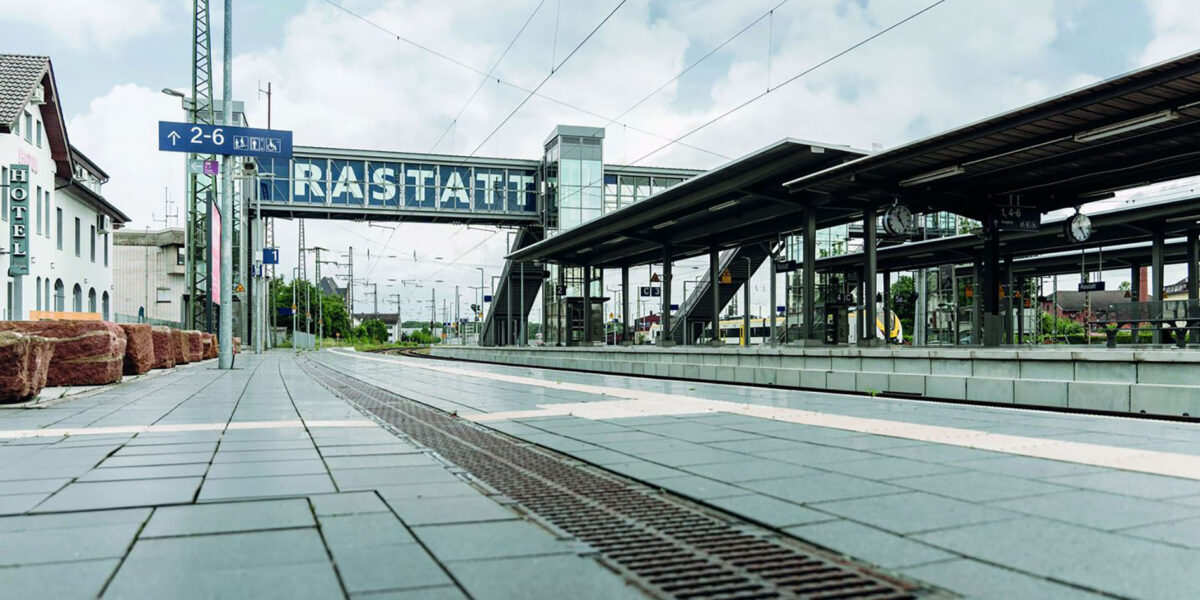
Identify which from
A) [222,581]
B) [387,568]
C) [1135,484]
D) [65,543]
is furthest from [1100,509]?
[65,543]

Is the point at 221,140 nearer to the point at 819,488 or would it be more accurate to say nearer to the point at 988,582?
the point at 819,488

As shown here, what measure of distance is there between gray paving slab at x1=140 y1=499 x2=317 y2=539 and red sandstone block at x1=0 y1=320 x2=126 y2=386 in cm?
1170

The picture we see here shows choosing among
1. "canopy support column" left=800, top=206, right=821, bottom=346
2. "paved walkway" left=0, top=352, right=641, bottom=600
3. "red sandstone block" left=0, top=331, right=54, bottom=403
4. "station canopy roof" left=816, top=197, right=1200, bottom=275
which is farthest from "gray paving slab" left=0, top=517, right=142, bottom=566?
"station canopy roof" left=816, top=197, right=1200, bottom=275

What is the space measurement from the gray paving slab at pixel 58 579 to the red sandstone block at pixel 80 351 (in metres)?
12.6

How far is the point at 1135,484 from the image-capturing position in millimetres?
5148

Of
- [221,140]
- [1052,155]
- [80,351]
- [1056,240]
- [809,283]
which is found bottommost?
[80,351]

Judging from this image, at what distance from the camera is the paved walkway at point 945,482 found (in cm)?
347

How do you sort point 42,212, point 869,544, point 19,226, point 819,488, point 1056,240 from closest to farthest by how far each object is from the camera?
point 869,544 < point 819,488 < point 19,226 < point 1056,240 < point 42,212

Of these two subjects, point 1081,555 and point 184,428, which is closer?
point 1081,555

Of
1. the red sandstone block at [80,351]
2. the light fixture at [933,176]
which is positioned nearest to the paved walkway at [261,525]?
the red sandstone block at [80,351]

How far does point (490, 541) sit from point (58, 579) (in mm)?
1669

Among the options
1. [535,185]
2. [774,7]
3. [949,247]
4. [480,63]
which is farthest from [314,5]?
[535,185]

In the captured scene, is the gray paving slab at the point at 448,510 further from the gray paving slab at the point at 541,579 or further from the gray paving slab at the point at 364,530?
the gray paving slab at the point at 541,579

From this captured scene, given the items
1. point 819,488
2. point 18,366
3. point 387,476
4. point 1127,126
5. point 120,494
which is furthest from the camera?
point 1127,126
